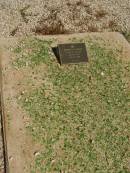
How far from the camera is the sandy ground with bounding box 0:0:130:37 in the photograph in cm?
1148

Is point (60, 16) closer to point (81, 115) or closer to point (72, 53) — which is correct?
point (72, 53)

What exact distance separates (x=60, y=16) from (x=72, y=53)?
2385 mm

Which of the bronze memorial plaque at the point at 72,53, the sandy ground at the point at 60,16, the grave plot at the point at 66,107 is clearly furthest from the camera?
the sandy ground at the point at 60,16

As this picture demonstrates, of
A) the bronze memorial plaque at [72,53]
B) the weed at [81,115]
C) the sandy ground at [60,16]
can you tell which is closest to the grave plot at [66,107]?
the weed at [81,115]

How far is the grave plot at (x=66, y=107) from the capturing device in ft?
25.6

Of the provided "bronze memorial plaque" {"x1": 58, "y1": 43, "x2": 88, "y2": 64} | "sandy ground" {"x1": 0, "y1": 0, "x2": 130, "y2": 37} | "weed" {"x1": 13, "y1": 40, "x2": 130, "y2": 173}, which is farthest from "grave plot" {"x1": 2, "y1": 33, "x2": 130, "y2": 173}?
"sandy ground" {"x1": 0, "y1": 0, "x2": 130, "y2": 37}

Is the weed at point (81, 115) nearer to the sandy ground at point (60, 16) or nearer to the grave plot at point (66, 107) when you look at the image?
the grave plot at point (66, 107)

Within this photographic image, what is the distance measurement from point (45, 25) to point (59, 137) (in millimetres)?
4538

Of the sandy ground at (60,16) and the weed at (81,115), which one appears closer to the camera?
the weed at (81,115)

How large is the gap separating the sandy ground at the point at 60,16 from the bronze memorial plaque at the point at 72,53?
1322 mm

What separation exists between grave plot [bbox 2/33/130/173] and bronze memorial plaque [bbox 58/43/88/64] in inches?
5.4

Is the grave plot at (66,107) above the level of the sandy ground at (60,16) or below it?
below

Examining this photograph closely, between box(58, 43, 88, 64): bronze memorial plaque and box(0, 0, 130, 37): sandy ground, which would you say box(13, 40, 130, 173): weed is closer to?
box(58, 43, 88, 64): bronze memorial plaque

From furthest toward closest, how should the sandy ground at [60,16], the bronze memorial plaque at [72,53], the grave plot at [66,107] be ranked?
1. the sandy ground at [60,16]
2. the bronze memorial plaque at [72,53]
3. the grave plot at [66,107]
